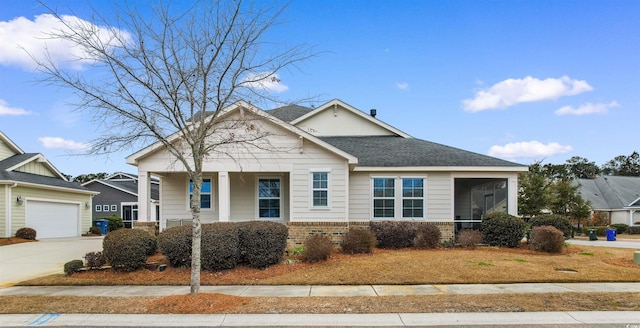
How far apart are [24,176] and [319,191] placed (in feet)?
60.7

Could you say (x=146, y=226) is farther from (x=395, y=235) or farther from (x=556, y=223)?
(x=556, y=223)

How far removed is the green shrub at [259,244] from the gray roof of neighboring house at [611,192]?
4178 centimetres

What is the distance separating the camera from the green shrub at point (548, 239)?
1457 centimetres

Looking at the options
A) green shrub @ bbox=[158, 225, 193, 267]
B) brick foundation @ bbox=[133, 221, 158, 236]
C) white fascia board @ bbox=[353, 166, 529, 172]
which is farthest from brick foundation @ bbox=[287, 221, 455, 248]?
brick foundation @ bbox=[133, 221, 158, 236]

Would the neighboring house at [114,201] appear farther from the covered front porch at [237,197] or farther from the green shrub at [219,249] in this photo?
the green shrub at [219,249]

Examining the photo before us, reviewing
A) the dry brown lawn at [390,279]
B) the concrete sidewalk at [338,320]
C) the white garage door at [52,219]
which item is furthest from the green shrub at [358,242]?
the white garage door at [52,219]

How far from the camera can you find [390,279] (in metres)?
10.6

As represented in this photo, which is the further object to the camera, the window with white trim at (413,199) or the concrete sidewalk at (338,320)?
the window with white trim at (413,199)

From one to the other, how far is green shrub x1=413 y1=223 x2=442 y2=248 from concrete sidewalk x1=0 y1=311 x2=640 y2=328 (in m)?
8.21

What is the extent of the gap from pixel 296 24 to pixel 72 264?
872 cm

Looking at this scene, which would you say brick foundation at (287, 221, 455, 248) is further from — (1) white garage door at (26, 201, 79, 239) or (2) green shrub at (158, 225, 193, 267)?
(1) white garage door at (26, 201, 79, 239)

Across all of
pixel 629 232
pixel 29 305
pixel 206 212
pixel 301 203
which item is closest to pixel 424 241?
pixel 301 203

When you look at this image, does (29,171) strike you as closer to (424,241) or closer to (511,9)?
(424,241)

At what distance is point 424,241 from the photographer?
1595 cm
